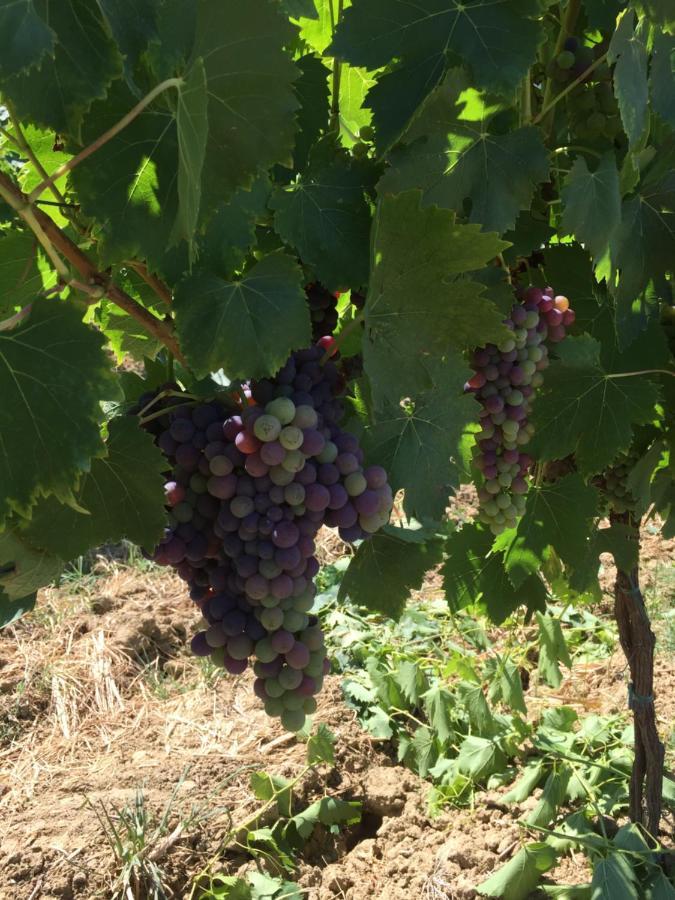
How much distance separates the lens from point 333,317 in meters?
1.28

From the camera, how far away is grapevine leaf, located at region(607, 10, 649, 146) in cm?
116

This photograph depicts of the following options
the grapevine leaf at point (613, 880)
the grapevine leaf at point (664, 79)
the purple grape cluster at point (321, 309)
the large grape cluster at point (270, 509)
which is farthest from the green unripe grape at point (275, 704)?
the grapevine leaf at point (613, 880)

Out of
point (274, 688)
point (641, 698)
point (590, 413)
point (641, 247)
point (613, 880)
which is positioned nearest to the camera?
point (274, 688)

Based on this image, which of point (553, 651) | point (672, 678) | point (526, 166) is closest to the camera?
point (526, 166)

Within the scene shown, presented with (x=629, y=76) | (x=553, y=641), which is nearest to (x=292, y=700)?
(x=629, y=76)

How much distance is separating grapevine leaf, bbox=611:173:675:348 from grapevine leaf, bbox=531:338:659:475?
0.13 m

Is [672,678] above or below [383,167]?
below

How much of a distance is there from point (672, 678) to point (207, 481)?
2.68 m

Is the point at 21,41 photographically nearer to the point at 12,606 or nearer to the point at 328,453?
the point at 328,453

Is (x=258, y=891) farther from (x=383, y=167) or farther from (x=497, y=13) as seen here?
(x=497, y=13)

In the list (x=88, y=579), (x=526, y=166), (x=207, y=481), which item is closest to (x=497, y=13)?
(x=526, y=166)

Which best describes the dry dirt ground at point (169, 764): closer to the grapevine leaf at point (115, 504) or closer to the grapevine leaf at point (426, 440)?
the grapevine leaf at point (426, 440)

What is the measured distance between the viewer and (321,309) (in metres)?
1.25

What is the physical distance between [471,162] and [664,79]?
0.33 metres
